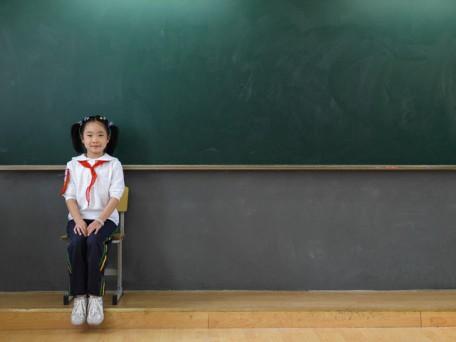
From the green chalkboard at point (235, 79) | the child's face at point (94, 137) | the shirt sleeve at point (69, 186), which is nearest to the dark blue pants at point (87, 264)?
the shirt sleeve at point (69, 186)

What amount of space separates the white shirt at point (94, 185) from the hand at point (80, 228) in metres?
0.12

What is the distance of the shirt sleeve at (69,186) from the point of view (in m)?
3.20

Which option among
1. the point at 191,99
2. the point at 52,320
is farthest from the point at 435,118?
the point at 52,320

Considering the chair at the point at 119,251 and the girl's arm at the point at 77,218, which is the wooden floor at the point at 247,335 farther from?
the girl's arm at the point at 77,218

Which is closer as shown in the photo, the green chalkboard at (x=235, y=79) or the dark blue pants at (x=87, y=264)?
the dark blue pants at (x=87, y=264)

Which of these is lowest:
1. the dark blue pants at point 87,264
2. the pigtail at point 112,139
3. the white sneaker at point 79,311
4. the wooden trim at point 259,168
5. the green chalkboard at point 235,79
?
the white sneaker at point 79,311

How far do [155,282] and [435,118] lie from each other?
6.88 ft

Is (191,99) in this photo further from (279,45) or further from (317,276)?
(317,276)

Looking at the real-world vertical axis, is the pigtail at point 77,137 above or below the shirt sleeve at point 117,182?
above

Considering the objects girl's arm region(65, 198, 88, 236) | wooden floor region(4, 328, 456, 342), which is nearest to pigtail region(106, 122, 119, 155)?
girl's arm region(65, 198, 88, 236)

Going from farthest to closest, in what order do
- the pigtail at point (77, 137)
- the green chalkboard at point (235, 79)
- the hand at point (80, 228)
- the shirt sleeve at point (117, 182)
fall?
the green chalkboard at point (235, 79) → the pigtail at point (77, 137) → the shirt sleeve at point (117, 182) → the hand at point (80, 228)

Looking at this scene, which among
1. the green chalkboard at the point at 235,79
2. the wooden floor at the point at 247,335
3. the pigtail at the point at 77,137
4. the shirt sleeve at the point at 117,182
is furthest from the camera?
the green chalkboard at the point at 235,79

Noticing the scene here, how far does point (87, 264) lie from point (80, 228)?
21cm

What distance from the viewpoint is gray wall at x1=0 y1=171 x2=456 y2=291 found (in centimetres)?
350
